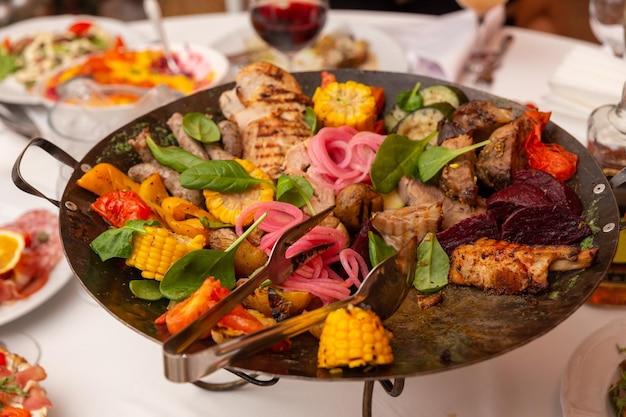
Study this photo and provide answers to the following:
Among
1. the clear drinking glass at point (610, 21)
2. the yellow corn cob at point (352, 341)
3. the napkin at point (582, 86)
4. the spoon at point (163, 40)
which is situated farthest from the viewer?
the spoon at point (163, 40)

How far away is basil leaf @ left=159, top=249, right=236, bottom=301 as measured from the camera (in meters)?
1.55

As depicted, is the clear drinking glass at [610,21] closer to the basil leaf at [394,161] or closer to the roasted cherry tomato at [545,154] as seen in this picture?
the roasted cherry tomato at [545,154]

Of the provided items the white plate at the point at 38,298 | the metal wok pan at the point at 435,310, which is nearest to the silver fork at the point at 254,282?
the metal wok pan at the point at 435,310

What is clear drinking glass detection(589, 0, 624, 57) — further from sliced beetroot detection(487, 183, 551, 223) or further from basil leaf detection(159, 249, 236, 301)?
Answer: basil leaf detection(159, 249, 236, 301)

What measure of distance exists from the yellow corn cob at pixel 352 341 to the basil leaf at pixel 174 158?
2.64ft

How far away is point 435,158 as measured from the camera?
6.12 feet

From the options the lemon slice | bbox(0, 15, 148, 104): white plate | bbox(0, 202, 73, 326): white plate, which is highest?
the lemon slice

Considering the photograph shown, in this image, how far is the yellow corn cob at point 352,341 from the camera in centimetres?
132

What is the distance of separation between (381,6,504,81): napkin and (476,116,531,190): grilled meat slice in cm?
131

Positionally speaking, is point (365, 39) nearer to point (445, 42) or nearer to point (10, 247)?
point (445, 42)

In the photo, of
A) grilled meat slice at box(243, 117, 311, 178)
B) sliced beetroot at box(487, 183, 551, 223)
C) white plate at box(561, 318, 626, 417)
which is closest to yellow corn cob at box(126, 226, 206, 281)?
grilled meat slice at box(243, 117, 311, 178)

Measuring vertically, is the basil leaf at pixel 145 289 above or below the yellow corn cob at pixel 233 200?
below

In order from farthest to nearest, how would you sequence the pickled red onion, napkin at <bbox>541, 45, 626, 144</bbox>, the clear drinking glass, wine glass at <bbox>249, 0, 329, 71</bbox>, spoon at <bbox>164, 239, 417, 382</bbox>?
1. the clear drinking glass
2. wine glass at <bbox>249, 0, 329, 71</bbox>
3. napkin at <bbox>541, 45, 626, 144</bbox>
4. the pickled red onion
5. spoon at <bbox>164, 239, 417, 382</bbox>

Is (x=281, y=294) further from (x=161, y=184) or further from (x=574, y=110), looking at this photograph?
(x=574, y=110)
